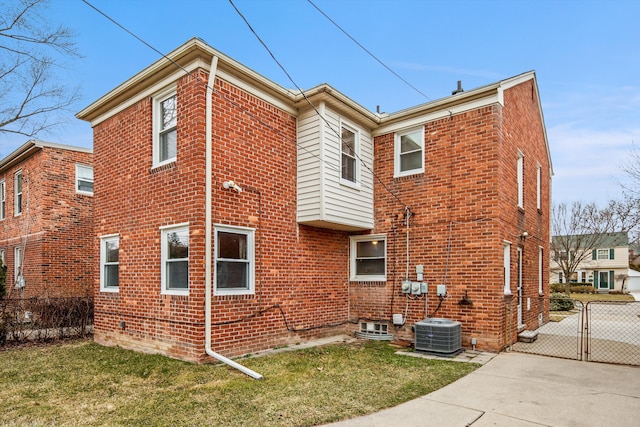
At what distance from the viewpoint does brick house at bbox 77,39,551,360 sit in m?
7.20

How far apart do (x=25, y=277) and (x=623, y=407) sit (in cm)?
1606

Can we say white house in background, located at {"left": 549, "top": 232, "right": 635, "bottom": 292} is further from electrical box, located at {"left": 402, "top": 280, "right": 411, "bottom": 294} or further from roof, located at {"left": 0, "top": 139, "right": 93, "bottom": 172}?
roof, located at {"left": 0, "top": 139, "right": 93, "bottom": 172}

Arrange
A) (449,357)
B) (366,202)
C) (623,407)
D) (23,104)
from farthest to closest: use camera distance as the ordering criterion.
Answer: (23,104) < (366,202) < (449,357) < (623,407)

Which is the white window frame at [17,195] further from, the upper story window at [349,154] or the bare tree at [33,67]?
the upper story window at [349,154]

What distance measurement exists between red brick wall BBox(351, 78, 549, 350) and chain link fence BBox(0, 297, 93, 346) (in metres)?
6.90

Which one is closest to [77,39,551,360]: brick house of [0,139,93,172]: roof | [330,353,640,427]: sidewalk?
[330,353,640,427]: sidewalk

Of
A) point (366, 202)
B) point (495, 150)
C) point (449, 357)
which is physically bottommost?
point (449, 357)

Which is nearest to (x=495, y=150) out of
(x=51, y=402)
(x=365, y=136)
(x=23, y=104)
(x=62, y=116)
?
(x=365, y=136)

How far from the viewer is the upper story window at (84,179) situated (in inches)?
539

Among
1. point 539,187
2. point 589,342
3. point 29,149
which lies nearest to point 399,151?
point 539,187

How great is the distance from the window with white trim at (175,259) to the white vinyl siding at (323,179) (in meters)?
2.60

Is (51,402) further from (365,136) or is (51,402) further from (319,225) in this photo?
(365,136)

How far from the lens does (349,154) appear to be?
9555 millimetres

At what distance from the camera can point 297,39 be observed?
1212 centimetres
